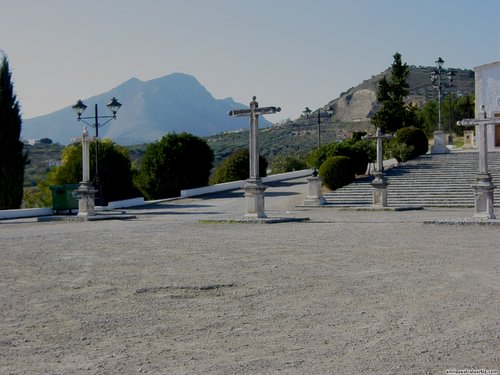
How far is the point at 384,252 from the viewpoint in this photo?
430 inches

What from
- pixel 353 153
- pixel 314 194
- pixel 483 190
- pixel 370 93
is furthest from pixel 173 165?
pixel 370 93

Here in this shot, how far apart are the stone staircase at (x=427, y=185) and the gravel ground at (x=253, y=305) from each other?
11.6 meters

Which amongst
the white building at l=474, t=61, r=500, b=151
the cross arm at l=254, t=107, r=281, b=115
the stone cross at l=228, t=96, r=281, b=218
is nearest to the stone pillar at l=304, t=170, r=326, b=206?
the stone cross at l=228, t=96, r=281, b=218

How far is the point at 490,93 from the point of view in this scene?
37312 millimetres

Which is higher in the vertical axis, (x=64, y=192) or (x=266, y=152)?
(x=266, y=152)

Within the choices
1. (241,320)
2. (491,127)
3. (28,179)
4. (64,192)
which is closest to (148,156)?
(64,192)

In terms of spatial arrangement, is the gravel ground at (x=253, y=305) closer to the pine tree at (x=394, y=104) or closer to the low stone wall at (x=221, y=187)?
the low stone wall at (x=221, y=187)

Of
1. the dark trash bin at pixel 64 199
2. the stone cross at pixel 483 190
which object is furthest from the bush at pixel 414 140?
the dark trash bin at pixel 64 199

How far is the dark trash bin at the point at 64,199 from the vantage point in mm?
23688

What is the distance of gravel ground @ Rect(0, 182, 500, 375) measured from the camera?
510cm

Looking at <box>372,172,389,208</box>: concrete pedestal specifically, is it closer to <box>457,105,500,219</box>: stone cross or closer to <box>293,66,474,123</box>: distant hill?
<box>457,105,500,219</box>: stone cross

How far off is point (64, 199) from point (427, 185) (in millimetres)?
14484

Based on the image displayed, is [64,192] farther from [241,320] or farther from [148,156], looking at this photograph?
[241,320]

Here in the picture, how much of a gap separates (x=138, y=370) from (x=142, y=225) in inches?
510
